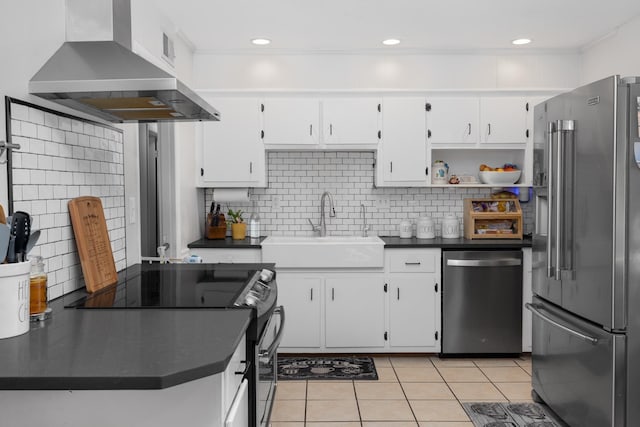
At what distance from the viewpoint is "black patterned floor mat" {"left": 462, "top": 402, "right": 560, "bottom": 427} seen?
3150 millimetres

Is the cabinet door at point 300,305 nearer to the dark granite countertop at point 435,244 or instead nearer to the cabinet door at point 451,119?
the dark granite countertop at point 435,244

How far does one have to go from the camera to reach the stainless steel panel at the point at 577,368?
259 centimetres

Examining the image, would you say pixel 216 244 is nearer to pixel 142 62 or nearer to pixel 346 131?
pixel 346 131

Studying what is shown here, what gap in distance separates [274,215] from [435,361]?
183 centimetres

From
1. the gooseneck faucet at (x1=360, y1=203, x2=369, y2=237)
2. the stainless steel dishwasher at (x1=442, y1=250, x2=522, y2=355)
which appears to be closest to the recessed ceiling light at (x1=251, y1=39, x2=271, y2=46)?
the gooseneck faucet at (x1=360, y1=203, x2=369, y2=237)

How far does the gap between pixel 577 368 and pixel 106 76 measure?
2626 mm

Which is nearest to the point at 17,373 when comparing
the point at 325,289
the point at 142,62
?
the point at 142,62

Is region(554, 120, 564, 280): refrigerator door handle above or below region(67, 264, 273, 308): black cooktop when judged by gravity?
above

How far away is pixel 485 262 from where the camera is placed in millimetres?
4242

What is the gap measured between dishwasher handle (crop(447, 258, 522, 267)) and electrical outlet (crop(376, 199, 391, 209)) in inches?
34.8

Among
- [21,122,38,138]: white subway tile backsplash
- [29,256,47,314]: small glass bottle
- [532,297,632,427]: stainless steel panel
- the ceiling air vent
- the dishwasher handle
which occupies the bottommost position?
[532,297,632,427]: stainless steel panel

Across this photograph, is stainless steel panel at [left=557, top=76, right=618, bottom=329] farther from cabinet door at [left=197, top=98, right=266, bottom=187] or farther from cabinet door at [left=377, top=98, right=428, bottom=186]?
cabinet door at [left=197, top=98, right=266, bottom=187]

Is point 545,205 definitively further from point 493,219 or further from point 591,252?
point 493,219

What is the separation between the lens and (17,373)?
51.1 inches
